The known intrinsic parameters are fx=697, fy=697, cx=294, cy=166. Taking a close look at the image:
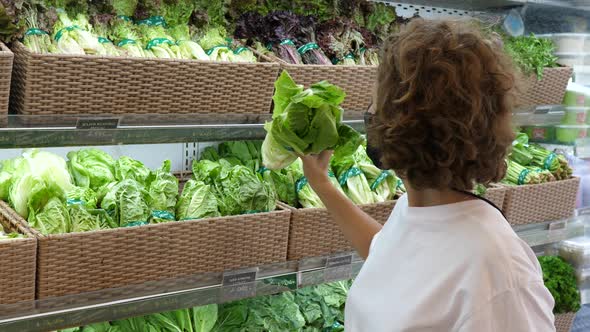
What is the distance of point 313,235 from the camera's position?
8.57ft

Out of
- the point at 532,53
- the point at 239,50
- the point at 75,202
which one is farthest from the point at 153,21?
the point at 532,53

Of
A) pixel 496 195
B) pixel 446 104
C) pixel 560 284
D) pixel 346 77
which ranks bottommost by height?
pixel 560 284

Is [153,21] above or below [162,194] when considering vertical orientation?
above

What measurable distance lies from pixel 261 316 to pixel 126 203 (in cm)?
90

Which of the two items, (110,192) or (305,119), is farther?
(110,192)

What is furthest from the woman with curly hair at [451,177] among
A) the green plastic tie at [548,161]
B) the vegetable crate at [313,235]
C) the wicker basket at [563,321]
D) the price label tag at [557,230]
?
the wicker basket at [563,321]

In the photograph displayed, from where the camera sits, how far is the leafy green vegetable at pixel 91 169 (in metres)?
2.52

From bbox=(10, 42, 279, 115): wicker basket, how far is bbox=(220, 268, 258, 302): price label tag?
22.9 inches

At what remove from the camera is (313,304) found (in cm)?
310

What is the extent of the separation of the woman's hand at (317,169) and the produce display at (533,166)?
160 centimetres

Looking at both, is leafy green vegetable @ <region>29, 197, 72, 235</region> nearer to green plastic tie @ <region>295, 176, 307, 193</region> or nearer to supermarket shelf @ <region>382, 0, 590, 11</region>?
green plastic tie @ <region>295, 176, 307, 193</region>

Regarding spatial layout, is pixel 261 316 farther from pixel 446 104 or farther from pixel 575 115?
pixel 575 115

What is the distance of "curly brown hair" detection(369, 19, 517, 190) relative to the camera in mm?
1507

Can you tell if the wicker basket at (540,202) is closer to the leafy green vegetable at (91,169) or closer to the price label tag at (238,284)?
the price label tag at (238,284)
